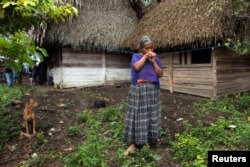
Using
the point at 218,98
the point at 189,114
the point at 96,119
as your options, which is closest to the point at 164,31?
the point at 218,98

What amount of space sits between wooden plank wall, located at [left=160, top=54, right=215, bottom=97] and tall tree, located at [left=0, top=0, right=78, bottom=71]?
509 centimetres

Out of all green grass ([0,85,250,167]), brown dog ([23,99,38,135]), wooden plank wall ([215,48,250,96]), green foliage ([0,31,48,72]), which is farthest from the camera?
wooden plank wall ([215,48,250,96])

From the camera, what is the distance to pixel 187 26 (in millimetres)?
8102

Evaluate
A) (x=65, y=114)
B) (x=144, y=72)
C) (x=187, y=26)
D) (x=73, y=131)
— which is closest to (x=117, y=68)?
(x=187, y=26)

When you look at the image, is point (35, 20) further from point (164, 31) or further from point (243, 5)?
point (164, 31)

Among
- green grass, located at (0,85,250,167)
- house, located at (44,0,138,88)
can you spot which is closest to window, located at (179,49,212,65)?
green grass, located at (0,85,250,167)

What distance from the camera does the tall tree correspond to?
340 cm

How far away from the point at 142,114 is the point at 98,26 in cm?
747

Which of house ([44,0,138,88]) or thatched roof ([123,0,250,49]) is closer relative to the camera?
thatched roof ([123,0,250,49])

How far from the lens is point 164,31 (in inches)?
356

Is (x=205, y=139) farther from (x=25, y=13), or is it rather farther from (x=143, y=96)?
(x=25, y=13)

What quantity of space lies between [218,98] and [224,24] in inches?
83.5

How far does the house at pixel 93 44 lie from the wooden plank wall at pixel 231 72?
15.5 ft

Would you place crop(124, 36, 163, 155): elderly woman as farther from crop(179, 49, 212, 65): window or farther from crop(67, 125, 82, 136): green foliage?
crop(179, 49, 212, 65): window
